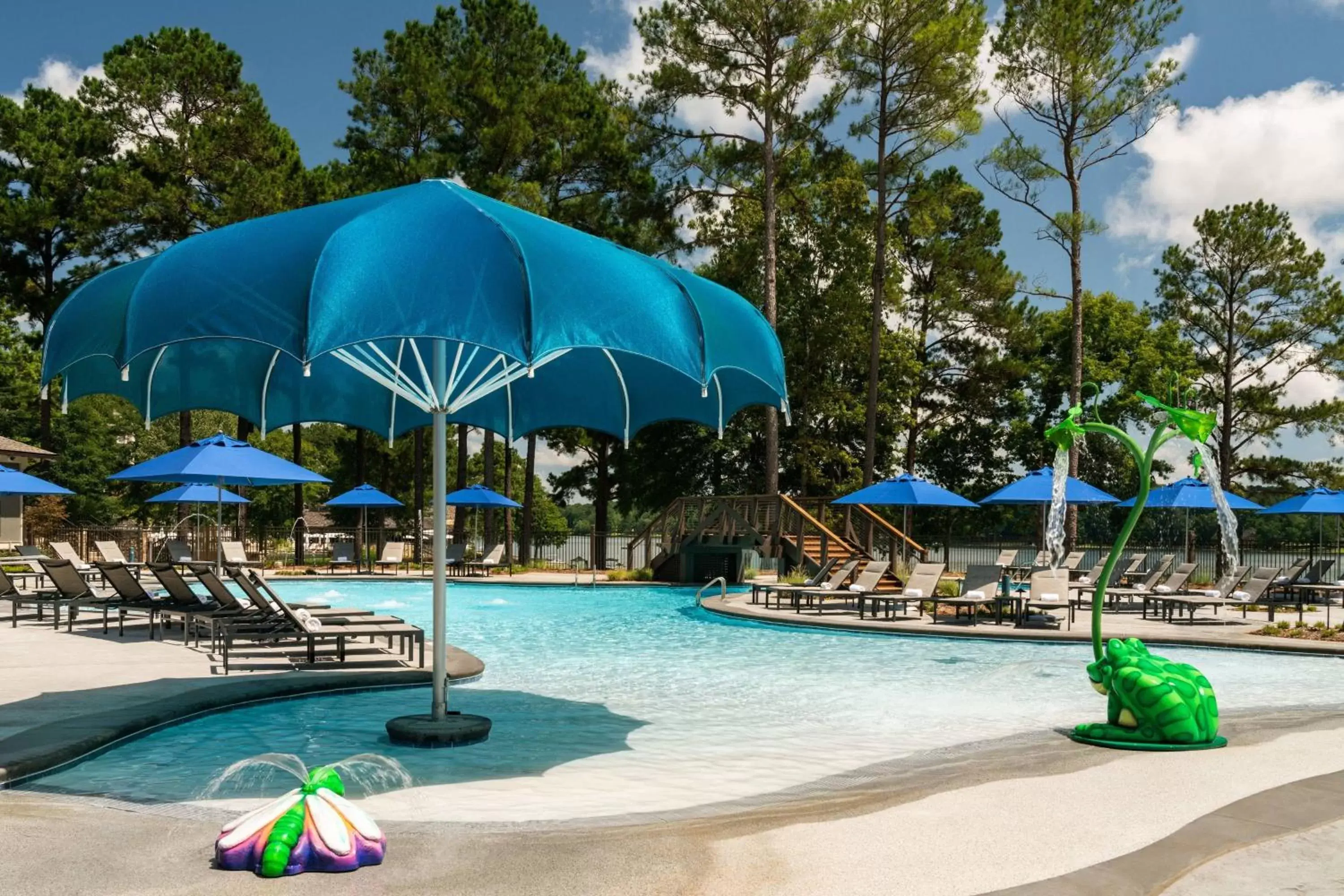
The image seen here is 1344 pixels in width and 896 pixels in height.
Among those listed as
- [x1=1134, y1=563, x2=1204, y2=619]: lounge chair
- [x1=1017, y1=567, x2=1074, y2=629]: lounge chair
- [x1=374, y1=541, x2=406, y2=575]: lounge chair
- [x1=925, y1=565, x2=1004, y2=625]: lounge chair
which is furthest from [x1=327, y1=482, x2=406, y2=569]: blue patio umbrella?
[x1=1134, y1=563, x2=1204, y2=619]: lounge chair

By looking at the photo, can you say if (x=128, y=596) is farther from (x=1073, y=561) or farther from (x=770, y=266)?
(x=1073, y=561)

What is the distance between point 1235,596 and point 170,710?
16067 mm

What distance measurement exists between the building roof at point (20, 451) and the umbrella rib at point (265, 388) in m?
28.7

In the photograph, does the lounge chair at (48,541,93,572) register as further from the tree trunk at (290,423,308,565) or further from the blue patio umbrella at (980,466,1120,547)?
the blue patio umbrella at (980,466,1120,547)

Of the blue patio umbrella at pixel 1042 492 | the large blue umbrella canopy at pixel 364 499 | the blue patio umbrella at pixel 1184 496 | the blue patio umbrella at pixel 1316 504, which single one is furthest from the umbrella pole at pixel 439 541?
the large blue umbrella canopy at pixel 364 499

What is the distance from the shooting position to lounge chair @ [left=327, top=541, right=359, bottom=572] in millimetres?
29672

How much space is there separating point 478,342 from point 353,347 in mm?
2884

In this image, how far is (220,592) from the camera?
44.8 ft

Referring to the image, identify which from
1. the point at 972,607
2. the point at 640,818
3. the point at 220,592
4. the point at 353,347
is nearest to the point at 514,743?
the point at 640,818

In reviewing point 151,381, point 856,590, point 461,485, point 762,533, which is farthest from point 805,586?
point 461,485

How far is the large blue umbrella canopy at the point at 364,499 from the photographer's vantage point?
30.7 m

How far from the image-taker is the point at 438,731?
307 inches

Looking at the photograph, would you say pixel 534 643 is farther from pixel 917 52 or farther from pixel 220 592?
pixel 917 52

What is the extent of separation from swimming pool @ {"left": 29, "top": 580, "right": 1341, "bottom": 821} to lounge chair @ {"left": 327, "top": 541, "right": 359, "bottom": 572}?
42.0 ft
